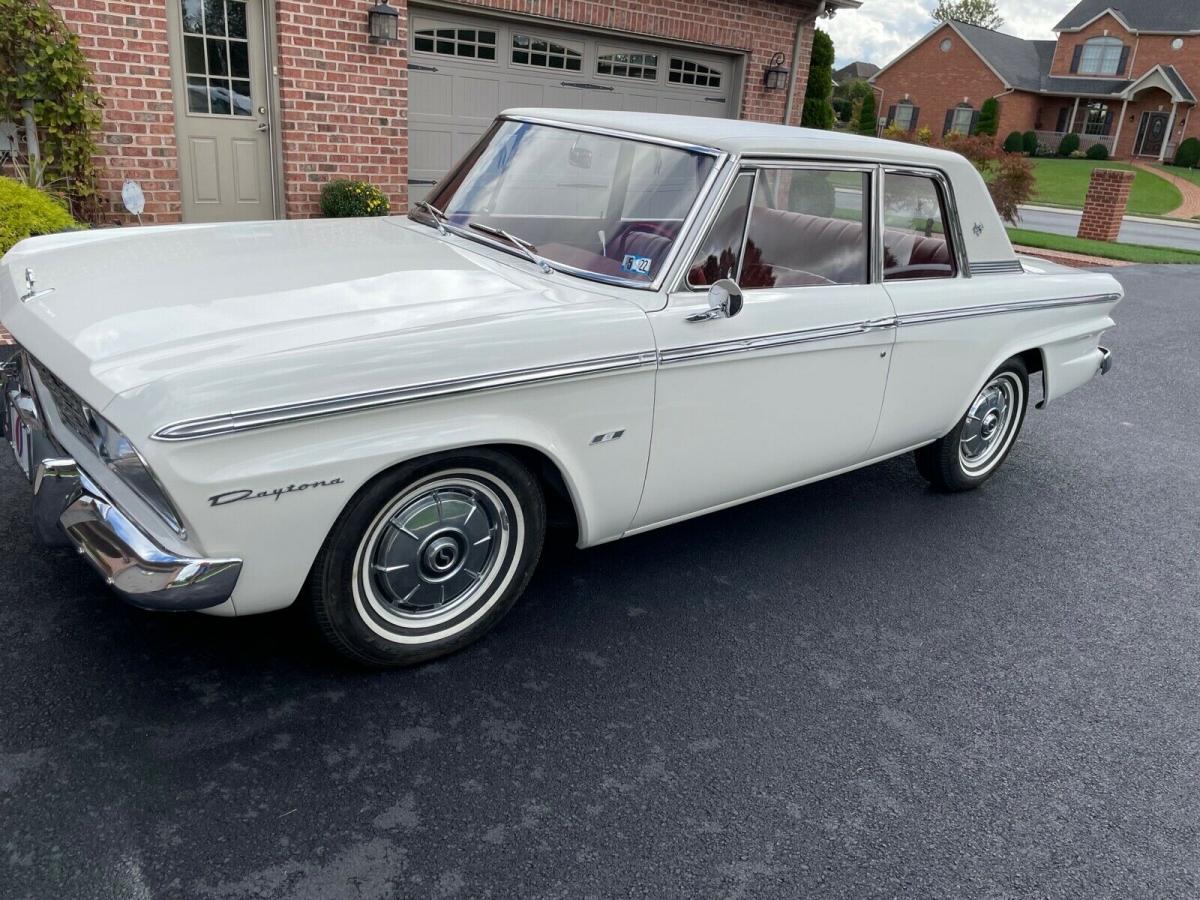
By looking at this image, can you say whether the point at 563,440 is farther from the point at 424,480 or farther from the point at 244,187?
the point at 244,187

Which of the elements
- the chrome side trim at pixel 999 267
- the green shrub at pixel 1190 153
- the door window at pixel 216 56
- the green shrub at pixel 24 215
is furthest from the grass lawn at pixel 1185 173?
the green shrub at pixel 24 215

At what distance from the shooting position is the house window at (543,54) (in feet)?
31.7

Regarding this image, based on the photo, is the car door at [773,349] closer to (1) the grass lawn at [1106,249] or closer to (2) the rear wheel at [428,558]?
(2) the rear wheel at [428,558]

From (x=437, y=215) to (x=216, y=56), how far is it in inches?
210

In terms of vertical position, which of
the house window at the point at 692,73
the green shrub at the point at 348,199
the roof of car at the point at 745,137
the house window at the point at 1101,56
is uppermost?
the house window at the point at 1101,56

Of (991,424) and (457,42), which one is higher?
(457,42)

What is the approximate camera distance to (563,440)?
286cm

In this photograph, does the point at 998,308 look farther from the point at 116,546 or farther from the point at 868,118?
the point at 868,118

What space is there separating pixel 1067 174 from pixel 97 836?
1842 inches

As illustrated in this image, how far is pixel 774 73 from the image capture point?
38.3 feet

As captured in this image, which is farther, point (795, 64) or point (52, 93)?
point (795, 64)

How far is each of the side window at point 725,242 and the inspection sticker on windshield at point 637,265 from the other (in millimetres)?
139

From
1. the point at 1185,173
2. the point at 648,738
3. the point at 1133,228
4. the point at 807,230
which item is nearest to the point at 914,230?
the point at 807,230

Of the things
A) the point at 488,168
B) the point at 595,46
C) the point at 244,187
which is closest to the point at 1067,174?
the point at 595,46
